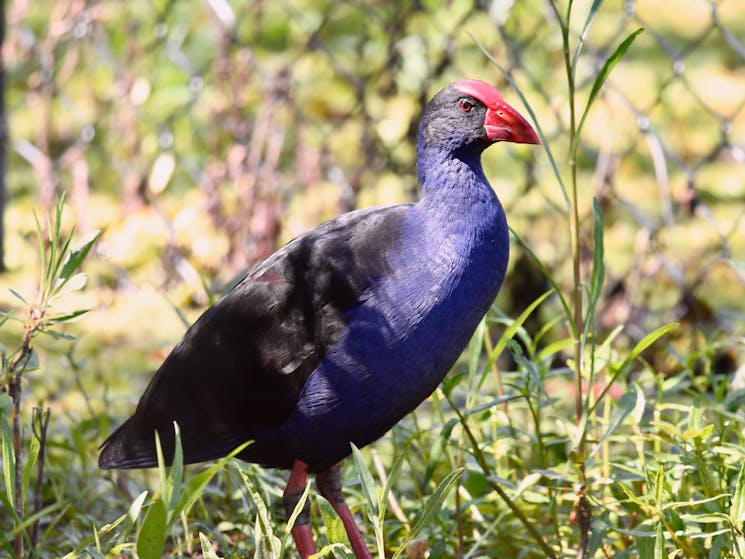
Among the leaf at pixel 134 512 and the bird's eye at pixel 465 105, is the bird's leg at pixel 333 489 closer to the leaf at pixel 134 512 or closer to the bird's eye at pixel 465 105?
the leaf at pixel 134 512

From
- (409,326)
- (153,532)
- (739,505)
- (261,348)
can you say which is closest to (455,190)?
(409,326)

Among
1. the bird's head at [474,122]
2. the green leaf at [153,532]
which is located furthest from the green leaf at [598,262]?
the green leaf at [153,532]

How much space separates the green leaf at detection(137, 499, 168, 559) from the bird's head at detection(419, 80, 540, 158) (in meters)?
0.88

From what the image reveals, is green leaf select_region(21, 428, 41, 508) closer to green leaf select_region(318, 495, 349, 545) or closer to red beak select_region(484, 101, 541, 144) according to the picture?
green leaf select_region(318, 495, 349, 545)

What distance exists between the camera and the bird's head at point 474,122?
2002 mm

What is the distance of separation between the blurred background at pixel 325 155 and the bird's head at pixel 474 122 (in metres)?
0.78

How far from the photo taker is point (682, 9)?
536cm

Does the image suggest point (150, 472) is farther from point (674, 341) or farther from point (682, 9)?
point (682, 9)

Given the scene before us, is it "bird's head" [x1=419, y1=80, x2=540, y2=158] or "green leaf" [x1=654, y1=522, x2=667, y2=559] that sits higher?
"bird's head" [x1=419, y1=80, x2=540, y2=158]

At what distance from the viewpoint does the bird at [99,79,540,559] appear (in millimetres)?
1854

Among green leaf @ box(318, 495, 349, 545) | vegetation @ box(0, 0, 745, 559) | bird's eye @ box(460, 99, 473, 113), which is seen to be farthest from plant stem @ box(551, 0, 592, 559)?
green leaf @ box(318, 495, 349, 545)

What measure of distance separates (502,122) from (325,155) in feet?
5.79

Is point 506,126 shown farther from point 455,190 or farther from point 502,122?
point 455,190

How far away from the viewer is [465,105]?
2.03 m
